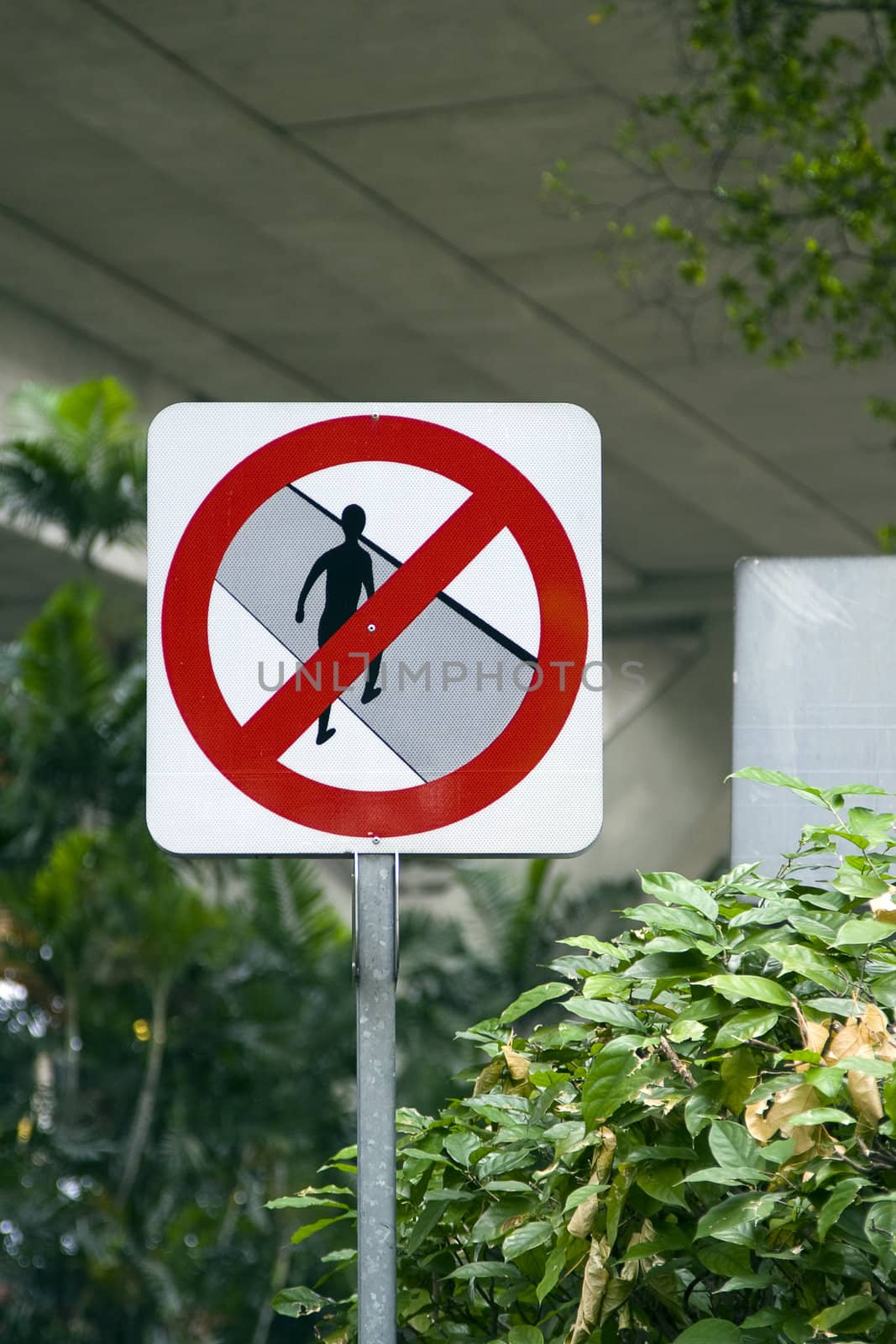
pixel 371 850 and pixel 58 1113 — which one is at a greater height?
pixel 371 850

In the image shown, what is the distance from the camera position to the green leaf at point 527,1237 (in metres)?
1.44

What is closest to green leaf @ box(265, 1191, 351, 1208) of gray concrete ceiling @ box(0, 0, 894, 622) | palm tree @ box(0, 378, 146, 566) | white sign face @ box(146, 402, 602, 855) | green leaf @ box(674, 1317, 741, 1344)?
white sign face @ box(146, 402, 602, 855)

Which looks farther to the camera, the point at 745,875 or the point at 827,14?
the point at 827,14

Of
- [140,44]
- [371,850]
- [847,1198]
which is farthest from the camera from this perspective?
[140,44]

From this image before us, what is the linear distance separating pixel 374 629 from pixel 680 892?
1.35ft

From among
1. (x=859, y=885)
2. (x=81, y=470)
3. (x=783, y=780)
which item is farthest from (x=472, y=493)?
(x=81, y=470)

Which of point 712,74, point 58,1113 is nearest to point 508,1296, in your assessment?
point 712,74

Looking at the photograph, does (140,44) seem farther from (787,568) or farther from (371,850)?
(371,850)

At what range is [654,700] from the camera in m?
18.7

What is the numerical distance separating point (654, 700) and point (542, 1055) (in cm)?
1710

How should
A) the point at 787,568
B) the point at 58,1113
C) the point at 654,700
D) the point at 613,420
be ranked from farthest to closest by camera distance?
the point at 654,700, the point at 613,420, the point at 58,1113, the point at 787,568

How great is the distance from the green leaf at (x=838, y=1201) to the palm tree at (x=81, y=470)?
6838 millimetres

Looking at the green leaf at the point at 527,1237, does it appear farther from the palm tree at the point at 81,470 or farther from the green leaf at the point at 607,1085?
the palm tree at the point at 81,470

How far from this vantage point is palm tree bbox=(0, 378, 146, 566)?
7801mm
